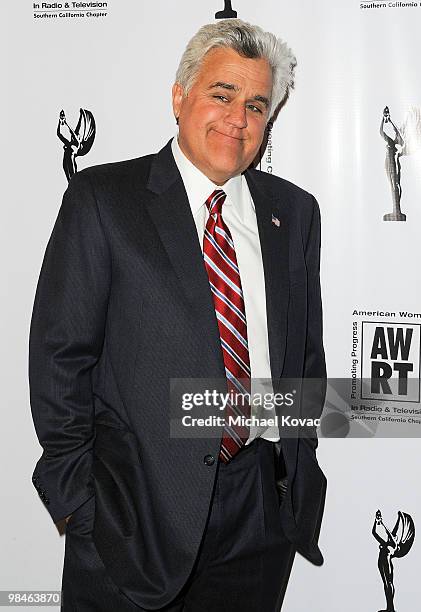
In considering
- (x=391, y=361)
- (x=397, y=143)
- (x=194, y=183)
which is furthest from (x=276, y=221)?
(x=391, y=361)

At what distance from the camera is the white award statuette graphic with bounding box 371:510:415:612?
8.16 feet

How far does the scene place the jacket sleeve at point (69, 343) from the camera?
1.87 m

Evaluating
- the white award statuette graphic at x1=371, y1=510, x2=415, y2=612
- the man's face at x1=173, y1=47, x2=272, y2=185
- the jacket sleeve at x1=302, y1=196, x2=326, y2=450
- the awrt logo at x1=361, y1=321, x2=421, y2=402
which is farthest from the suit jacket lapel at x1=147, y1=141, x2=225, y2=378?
the white award statuette graphic at x1=371, y1=510, x2=415, y2=612

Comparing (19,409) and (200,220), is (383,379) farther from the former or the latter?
(19,409)

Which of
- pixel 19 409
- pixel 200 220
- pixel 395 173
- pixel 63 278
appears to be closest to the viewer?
pixel 63 278

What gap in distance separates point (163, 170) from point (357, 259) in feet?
2.35

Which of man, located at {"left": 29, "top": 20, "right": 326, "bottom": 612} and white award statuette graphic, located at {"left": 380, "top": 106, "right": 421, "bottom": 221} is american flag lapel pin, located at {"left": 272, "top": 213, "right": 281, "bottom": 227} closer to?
man, located at {"left": 29, "top": 20, "right": 326, "bottom": 612}

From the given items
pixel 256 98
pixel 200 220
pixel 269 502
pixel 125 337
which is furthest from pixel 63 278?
pixel 269 502

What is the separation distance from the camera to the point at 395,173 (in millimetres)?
2346

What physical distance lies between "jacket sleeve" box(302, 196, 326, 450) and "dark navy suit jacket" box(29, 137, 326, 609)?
32 centimetres

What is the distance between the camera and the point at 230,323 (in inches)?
76.5

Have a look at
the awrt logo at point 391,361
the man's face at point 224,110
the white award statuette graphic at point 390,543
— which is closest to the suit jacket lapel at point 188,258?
the man's face at point 224,110

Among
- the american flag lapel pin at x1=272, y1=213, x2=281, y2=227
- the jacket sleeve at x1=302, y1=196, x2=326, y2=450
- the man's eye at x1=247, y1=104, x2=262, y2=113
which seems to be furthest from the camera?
the jacket sleeve at x1=302, y1=196, x2=326, y2=450

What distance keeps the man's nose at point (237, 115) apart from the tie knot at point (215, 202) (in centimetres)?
18
